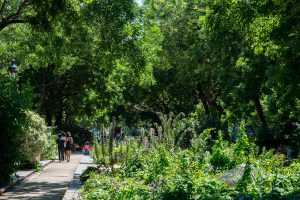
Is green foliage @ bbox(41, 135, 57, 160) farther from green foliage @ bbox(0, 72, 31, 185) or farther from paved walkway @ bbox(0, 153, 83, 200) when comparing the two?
green foliage @ bbox(0, 72, 31, 185)

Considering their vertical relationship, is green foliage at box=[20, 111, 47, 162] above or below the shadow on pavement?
above

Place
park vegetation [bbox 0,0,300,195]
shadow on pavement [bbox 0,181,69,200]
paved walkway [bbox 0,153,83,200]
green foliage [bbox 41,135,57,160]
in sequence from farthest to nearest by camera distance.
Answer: green foliage [bbox 41,135,57,160], paved walkway [bbox 0,153,83,200], shadow on pavement [bbox 0,181,69,200], park vegetation [bbox 0,0,300,195]

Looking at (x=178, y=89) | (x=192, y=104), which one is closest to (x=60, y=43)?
(x=178, y=89)

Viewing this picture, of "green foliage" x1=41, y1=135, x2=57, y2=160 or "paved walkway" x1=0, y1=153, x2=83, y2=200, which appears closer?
"paved walkway" x1=0, y1=153, x2=83, y2=200

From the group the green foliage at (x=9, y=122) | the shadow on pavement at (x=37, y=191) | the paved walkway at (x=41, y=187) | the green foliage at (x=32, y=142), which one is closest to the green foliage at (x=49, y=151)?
the green foliage at (x=32, y=142)

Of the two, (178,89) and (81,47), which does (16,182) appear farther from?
(178,89)

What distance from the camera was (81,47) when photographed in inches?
741

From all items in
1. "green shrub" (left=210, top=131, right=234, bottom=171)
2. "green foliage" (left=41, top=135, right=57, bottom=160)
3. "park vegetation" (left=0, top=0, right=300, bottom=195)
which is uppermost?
"park vegetation" (left=0, top=0, right=300, bottom=195)

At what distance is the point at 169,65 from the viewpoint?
3516cm

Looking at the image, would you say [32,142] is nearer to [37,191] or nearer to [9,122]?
[37,191]

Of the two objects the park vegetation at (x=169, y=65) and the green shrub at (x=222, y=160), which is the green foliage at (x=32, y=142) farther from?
the green shrub at (x=222, y=160)

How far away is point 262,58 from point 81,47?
8.64 metres

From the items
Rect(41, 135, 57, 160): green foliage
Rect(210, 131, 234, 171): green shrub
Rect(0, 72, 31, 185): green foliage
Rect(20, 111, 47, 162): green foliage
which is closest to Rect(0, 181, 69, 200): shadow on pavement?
Rect(0, 72, 31, 185): green foliage

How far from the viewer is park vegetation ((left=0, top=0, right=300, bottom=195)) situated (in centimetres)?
1130
